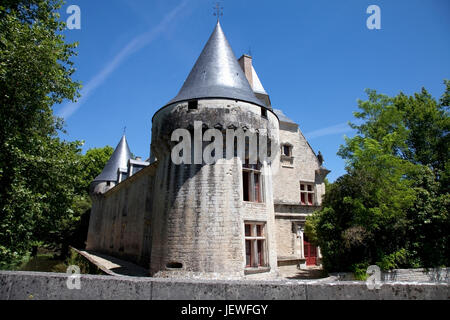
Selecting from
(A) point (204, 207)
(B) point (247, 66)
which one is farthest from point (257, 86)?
(A) point (204, 207)

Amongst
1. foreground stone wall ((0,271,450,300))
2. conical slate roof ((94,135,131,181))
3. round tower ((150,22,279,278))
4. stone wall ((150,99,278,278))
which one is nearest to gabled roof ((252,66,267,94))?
round tower ((150,22,279,278))

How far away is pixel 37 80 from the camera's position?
8.24 metres

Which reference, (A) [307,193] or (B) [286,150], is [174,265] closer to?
(A) [307,193]

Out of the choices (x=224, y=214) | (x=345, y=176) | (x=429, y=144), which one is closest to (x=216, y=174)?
(x=224, y=214)

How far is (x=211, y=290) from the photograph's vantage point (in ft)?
10.4

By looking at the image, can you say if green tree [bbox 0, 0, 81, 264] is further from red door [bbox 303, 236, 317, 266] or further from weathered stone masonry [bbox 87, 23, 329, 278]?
red door [bbox 303, 236, 317, 266]

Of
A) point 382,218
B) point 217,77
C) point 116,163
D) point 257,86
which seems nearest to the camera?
point 382,218

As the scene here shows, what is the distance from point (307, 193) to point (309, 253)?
351 cm

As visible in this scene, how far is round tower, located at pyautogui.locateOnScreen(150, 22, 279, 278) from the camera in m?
8.77

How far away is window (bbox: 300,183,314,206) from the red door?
2.34m

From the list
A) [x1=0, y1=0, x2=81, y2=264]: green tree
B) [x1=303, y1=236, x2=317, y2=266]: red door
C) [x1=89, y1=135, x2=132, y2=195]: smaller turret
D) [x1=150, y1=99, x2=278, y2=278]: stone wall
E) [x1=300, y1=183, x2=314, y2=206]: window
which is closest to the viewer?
[x1=0, y1=0, x2=81, y2=264]: green tree

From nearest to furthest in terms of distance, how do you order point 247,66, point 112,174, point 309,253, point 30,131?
1. point 30,131
2. point 309,253
3. point 247,66
4. point 112,174

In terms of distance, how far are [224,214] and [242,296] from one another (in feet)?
19.4

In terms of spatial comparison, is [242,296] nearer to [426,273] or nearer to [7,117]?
[7,117]
